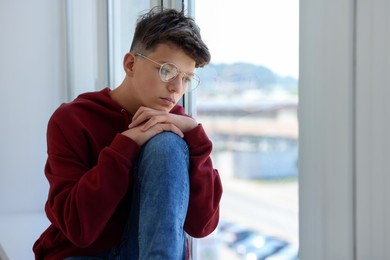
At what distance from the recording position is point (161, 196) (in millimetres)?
922

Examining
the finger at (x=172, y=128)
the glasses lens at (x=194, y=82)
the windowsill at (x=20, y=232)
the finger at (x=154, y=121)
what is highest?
the glasses lens at (x=194, y=82)

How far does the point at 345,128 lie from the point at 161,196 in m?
0.37

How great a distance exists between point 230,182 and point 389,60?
733mm

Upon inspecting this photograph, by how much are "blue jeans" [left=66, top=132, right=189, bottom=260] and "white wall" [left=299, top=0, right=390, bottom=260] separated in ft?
0.82

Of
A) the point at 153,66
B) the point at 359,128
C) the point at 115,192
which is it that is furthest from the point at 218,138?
the point at 359,128

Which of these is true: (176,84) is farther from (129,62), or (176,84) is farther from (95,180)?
(95,180)

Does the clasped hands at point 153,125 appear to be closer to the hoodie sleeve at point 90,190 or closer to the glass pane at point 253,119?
the hoodie sleeve at point 90,190

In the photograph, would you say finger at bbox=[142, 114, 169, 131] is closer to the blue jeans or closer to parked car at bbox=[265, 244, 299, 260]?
the blue jeans

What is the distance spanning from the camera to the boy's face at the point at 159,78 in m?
1.13

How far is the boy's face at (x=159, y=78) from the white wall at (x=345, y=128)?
1.05 ft

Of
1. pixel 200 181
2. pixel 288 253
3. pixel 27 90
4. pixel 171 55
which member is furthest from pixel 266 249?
pixel 27 90

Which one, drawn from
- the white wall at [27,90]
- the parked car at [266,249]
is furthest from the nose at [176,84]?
the white wall at [27,90]

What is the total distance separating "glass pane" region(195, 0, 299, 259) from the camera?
3.67ft

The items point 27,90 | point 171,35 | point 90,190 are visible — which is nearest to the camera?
point 90,190
